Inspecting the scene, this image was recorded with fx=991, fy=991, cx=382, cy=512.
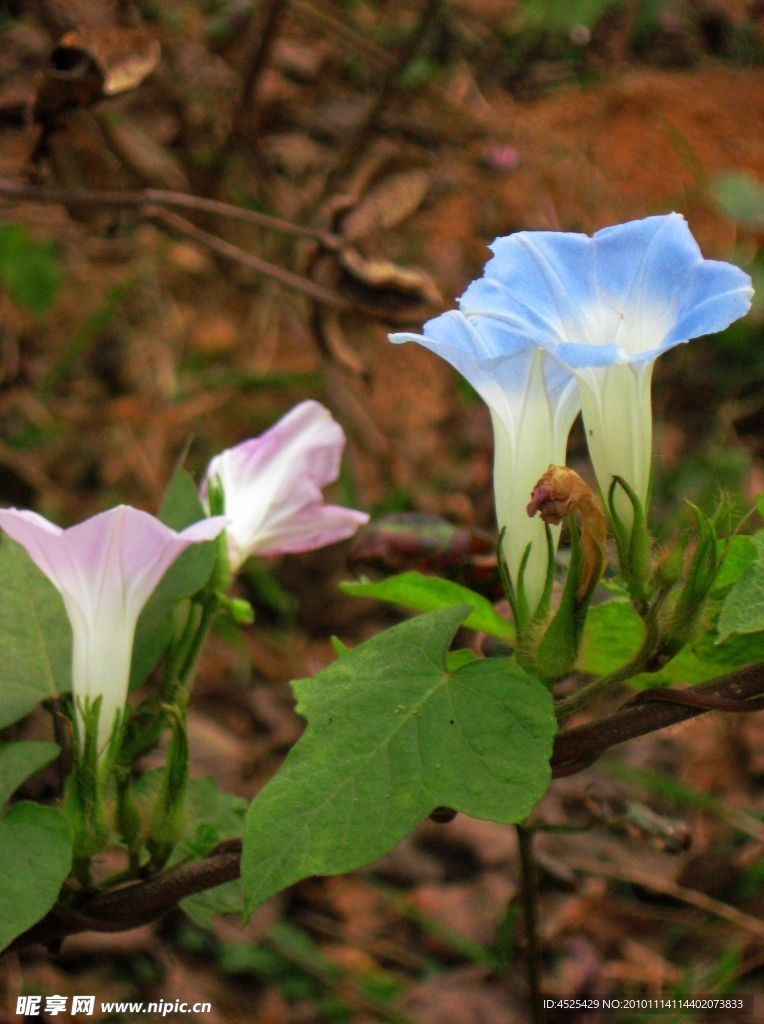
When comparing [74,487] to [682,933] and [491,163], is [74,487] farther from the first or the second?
[682,933]

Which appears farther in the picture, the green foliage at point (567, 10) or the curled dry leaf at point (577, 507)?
the green foliage at point (567, 10)

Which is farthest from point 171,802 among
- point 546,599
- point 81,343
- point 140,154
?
point 81,343

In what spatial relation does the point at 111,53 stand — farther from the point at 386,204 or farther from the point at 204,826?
the point at 204,826

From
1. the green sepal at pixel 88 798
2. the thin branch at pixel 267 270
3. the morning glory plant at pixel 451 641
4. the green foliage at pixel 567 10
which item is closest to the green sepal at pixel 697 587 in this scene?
the morning glory plant at pixel 451 641

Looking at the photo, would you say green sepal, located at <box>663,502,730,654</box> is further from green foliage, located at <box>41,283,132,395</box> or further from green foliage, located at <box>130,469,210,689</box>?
green foliage, located at <box>41,283,132,395</box>

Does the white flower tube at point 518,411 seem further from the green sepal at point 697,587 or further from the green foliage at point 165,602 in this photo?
the green foliage at point 165,602

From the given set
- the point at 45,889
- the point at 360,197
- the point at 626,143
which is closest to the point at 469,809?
the point at 45,889
